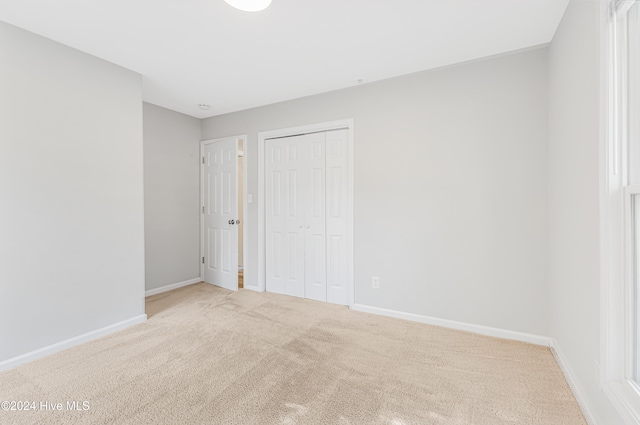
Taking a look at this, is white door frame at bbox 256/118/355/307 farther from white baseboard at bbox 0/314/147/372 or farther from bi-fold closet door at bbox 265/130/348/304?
white baseboard at bbox 0/314/147/372

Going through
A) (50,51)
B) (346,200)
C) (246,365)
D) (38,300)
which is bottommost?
(246,365)

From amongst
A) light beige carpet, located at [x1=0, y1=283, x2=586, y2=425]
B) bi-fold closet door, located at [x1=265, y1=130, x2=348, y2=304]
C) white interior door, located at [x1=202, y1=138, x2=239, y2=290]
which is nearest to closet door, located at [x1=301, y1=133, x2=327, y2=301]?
bi-fold closet door, located at [x1=265, y1=130, x2=348, y2=304]

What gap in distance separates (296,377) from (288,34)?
2.42 metres

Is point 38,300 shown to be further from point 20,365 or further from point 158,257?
point 158,257

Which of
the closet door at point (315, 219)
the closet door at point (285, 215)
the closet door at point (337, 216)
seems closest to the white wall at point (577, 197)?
the closet door at point (337, 216)

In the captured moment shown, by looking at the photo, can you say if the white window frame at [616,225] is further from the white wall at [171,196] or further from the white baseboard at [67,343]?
the white wall at [171,196]

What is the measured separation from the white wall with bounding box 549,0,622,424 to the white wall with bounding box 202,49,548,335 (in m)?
0.15

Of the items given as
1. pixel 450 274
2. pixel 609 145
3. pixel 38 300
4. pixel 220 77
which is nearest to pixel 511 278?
pixel 450 274

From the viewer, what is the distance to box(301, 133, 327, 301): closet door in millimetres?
3500

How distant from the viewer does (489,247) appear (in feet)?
8.49

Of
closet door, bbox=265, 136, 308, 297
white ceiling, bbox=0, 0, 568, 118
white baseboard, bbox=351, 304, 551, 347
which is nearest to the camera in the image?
white ceiling, bbox=0, 0, 568, 118

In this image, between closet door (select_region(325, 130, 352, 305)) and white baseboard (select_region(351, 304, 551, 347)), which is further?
closet door (select_region(325, 130, 352, 305))

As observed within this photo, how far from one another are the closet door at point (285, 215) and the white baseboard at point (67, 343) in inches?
60.6

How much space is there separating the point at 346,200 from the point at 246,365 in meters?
1.87
